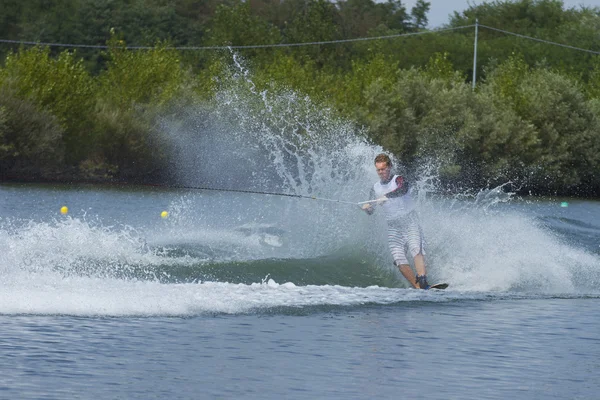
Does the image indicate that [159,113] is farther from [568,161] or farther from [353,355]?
[353,355]

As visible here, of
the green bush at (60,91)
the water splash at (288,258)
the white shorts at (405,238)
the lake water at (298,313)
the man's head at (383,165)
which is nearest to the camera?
the lake water at (298,313)

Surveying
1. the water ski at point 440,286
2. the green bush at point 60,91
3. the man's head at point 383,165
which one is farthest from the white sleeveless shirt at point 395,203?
the green bush at point 60,91

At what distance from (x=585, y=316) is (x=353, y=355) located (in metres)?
4.27

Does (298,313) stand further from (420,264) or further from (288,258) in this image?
(288,258)

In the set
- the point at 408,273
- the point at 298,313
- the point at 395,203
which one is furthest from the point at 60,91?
the point at 298,313

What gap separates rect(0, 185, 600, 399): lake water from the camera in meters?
10.0

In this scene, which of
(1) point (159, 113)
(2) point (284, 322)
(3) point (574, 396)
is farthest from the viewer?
(1) point (159, 113)

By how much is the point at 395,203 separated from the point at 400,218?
208 millimetres

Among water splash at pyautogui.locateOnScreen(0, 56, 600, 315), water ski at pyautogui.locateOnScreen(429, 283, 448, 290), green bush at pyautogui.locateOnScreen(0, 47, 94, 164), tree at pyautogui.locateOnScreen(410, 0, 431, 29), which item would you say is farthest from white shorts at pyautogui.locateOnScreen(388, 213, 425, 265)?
tree at pyautogui.locateOnScreen(410, 0, 431, 29)

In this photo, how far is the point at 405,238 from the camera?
1524 cm

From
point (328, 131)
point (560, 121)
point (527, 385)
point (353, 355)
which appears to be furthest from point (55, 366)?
point (560, 121)

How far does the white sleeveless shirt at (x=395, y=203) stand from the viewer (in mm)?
15133

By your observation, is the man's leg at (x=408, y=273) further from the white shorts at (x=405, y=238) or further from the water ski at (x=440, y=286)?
the water ski at (x=440, y=286)

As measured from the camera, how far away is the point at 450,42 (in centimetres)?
8250
